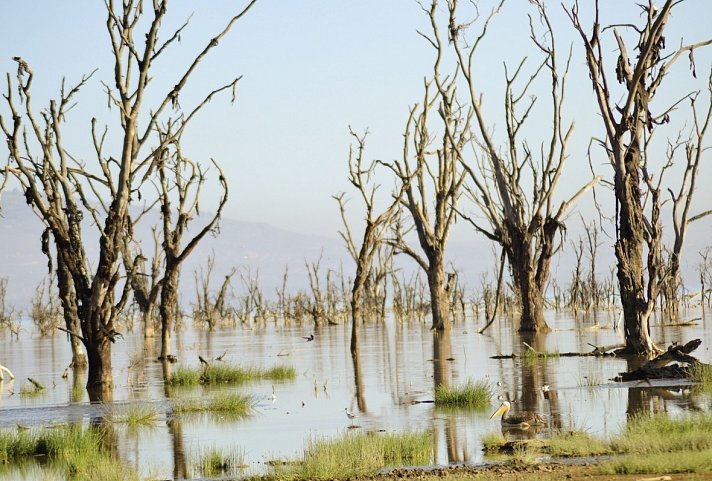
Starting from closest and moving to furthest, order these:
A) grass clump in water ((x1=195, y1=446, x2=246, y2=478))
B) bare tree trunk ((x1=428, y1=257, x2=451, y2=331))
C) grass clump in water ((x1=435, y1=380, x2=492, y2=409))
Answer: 1. grass clump in water ((x1=195, y1=446, x2=246, y2=478))
2. grass clump in water ((x1=435, y1=380, x2=492, y2=409))
3. bare tree trunk ((x1=428, y1=257, x2=451, y2=331))

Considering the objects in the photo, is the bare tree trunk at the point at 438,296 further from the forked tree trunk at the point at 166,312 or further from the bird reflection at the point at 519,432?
the bird reflection at the point at 519,432

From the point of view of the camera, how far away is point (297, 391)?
20.4 m

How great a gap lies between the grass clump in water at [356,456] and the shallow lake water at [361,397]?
287 millimetres

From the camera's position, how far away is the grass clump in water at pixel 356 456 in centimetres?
1113

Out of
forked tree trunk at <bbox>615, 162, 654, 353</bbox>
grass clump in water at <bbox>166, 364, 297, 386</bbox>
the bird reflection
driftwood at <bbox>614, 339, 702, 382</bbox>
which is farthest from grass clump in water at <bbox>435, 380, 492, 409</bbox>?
forked tree trunk at <bbox>615, 162, 654, 353</bbox>

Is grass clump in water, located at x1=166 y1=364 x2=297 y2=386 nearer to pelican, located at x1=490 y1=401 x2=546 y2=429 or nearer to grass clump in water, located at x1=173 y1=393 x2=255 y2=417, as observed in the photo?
grass clump in water, located at x1=173 y1=393 x2=255 y2=417

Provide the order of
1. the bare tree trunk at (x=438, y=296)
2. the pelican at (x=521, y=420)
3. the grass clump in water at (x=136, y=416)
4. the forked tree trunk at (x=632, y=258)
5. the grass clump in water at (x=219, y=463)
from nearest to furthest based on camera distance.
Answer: the grass clump in water at (x=219, y=463) < the pelican at (x=521, y=420) < the grass clump in water at (x=136, y=416) < the forked tree trunk at (x=632, y=258) < the bare tree trunk at (x=438, y=296)

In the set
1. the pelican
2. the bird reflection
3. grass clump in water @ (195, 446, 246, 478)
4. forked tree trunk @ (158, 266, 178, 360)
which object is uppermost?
forked tree trunk @ (158, 266, 178, 360)

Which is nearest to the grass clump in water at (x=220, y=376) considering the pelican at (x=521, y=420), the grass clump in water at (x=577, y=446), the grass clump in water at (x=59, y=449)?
the grass clump in water at (x=59, y=449)

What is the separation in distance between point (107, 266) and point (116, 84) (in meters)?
3.18

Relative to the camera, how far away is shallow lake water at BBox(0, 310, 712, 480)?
13.7 meters

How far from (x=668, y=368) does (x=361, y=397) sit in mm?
4997

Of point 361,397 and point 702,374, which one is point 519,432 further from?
point 361,397

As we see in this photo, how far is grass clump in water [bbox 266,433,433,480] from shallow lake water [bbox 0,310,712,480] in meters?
0.29
